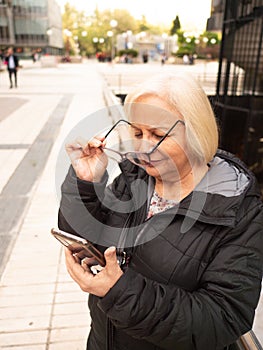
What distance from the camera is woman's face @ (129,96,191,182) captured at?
1.13 meters

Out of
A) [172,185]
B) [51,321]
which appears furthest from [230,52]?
[172,185]

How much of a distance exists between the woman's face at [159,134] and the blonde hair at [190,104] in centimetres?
2

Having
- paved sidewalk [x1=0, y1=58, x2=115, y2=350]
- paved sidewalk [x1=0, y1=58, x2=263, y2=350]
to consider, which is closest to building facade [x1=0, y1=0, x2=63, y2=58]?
paved sidewalk [x1=0, y1=58, x2=263, y2=350]

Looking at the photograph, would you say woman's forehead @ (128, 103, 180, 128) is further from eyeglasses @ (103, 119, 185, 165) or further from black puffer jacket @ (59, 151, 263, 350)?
black puffer jacket @ (59, 151, 263, 350)

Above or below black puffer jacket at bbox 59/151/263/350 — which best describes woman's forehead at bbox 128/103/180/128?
above

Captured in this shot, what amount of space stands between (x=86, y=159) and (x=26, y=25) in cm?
5408

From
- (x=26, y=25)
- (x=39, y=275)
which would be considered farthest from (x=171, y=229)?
(x=26, y=25)

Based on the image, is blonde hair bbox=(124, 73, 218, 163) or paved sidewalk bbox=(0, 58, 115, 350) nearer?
blonde hair bbox=(124, 73, 218, 163)

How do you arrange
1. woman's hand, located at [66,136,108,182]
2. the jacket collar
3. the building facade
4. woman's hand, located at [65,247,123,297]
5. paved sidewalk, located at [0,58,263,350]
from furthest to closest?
the building facade
paved sidewalk, located at [0,58,263,350]
woman's hand, located at [66,136,108,182]
the jacket collar
woman's hand, located at [65,247,123,297]

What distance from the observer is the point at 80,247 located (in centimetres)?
109

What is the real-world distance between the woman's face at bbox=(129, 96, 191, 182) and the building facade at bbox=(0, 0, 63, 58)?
49.3 metres

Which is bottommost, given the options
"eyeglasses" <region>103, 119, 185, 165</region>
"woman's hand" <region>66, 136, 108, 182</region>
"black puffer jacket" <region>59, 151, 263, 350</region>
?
"black puffer jacket" <region>59, 151, 263, 350</region>

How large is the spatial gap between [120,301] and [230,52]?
33.5 ft

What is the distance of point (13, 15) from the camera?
4788 cm
